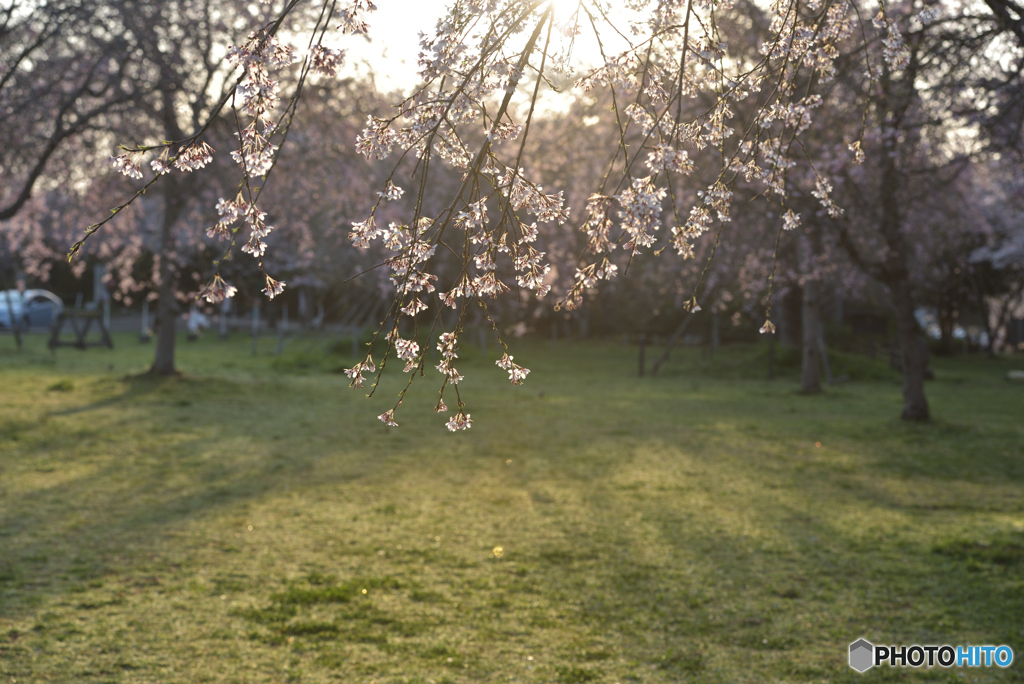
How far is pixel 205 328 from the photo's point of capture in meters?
37.5

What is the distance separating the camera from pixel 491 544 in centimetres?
670

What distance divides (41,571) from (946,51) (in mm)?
8640

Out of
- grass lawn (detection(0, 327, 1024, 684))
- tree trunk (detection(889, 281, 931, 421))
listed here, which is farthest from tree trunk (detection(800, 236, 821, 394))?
grass lawn (detection(0, 327, 1024, 684))

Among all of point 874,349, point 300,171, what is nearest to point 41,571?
point 300,171

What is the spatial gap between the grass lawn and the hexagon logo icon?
68 millimetres

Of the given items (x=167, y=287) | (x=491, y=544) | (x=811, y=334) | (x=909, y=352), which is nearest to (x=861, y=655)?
(x=491, y=544)

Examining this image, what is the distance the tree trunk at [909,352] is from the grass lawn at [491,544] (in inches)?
20.5

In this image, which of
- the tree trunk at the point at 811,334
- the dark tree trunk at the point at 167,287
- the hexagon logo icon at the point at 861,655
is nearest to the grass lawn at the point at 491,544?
the hexagon logo icon at the point at 861,655

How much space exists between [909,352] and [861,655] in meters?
9.79

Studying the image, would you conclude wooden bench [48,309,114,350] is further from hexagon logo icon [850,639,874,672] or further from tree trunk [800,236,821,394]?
hexagon logo icon [850,639,874,672]

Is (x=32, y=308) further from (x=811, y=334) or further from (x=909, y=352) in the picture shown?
(x=909, y=352)

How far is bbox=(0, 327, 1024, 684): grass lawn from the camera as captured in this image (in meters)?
4.50

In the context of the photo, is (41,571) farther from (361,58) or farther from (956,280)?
(956,280)

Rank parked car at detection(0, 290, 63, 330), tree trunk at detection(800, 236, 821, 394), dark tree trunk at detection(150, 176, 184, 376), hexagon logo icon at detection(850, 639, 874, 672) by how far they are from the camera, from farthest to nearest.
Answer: parked car at detection(0, 290, 63, 330) < tree trunk at detection(800, 236, 821, 394) < dark tree trunk at detection(150, 176, 184, 376) < hexagon logo icon at detection(850, 639, 874, 672)
